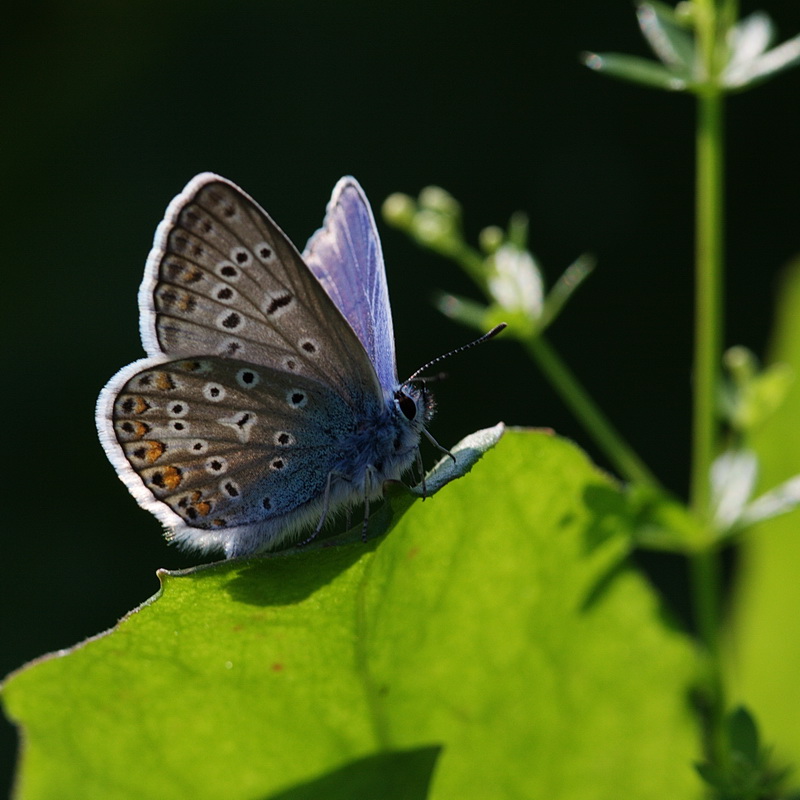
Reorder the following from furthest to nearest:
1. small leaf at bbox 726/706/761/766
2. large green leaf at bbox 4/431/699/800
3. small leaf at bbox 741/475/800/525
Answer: small leaf at bbox 741/475/800/525
small leaf at bbox 726/706/761/766
large green leaf at bbox 4/431/699/800

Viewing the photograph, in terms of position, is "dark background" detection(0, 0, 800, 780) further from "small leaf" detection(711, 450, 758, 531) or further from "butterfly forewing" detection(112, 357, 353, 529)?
"small leaf" detection(711, 450, 758, 531)

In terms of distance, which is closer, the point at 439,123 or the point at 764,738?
the point at 764,738

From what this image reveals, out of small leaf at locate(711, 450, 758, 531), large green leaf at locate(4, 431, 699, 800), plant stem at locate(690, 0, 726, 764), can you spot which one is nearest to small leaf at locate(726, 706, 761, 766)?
large green leaf at locate(4, 431, 699, 800)

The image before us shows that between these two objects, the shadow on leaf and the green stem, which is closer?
the shadow on leaf

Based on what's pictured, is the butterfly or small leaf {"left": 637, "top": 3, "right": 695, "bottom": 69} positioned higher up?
small leaf {"left": 637, "top": 3, "right": 695, "bottom": 69}

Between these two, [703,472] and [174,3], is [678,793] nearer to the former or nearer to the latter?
[703,472]

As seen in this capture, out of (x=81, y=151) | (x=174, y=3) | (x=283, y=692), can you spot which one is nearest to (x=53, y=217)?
(x=81, y=151)

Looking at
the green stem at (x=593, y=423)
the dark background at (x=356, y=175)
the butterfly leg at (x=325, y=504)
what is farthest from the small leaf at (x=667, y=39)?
the dark background at (x=356, y=175)

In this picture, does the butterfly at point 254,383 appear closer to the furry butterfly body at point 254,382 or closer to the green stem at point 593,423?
the furry butterfly body at point 254,382
